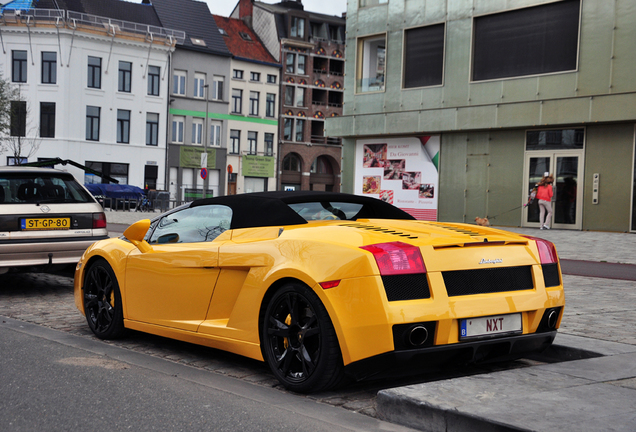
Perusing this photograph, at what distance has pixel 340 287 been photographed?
162 inches

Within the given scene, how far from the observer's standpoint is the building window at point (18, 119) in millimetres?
46213

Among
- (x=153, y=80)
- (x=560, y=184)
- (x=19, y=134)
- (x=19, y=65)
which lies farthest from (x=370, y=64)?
(x=19, y=65)

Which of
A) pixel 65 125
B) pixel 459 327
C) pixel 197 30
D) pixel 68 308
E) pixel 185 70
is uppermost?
pixel 197 30

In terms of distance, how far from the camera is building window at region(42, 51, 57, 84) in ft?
155

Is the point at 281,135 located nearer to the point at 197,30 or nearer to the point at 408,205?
the point at 197,30

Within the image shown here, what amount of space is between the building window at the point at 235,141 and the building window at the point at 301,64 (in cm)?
885

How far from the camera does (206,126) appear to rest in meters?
51.3

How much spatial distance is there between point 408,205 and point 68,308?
66.8ft

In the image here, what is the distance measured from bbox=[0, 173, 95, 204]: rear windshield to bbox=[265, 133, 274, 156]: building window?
51629mm

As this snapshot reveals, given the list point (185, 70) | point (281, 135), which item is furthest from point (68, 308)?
point (281, 135)

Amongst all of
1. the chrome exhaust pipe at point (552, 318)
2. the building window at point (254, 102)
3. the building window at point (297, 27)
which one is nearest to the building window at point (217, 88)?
the building window at point (254, 102)

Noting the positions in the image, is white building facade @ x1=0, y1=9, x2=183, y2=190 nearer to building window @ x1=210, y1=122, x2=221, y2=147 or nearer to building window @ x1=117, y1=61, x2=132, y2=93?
building window @ x1=117, y1=61, x2=132, y2=93

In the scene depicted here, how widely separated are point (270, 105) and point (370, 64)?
108 ft

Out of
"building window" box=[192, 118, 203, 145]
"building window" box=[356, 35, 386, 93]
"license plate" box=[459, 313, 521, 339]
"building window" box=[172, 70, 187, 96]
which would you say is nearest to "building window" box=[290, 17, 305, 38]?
"building window" box=[172, 70, 187, 96]
